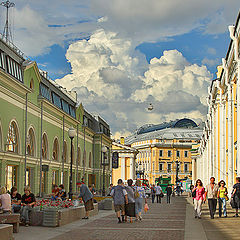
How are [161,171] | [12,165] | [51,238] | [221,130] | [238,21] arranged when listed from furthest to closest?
[161,171] < [221,130] < [12,165] < [238,21] < [51,238]

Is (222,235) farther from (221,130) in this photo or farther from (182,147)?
(182,147)

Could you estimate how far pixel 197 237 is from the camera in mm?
15109

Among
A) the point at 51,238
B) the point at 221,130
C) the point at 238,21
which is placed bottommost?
the point at 51,238

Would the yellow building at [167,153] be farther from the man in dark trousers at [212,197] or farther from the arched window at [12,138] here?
the man in dark trousers at [212,197]

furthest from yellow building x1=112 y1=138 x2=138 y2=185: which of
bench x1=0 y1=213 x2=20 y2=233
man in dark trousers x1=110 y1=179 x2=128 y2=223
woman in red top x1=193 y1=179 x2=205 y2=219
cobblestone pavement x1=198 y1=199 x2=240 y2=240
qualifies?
bench x1=0 y1=213 x2=20 y2=233

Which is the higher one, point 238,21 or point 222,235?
point 238,21

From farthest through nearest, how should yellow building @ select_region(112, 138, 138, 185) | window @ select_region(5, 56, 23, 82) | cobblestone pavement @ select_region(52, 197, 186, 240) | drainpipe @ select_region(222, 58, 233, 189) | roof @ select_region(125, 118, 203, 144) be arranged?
roof @ select_region(125, 118, 203, 144) < yellow building @ select_region(112, 138, 138, 185) < drainpipe @ select_region(222, 58, 233, 189) < window @ select_region(5, 56, 23, 82) < cobblestone pavement @ select_region(52, 197, 186, 240)

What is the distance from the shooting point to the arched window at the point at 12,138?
113 feet

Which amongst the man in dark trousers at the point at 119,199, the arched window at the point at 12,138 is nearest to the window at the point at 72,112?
the arched window at the point at 12,138

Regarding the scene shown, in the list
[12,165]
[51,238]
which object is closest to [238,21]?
[12,165]

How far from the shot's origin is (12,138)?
35.1 meters

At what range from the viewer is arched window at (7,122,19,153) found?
3439 cm

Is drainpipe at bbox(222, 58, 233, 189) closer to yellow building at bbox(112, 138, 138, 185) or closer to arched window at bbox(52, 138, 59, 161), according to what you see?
arched window at bbox(52, 138, 59, 161)

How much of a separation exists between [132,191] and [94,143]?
5392cm
